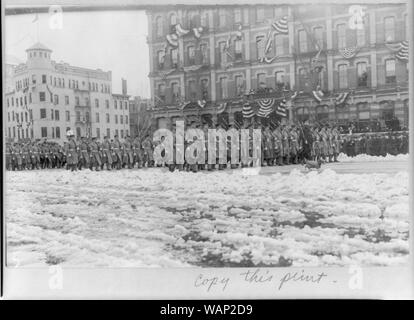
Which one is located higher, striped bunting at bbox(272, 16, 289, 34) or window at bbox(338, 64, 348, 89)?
striped bunting at bbox(272, 16, 289, 34)

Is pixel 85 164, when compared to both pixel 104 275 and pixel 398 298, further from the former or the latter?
pixel 398 298

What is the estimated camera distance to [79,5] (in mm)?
3697

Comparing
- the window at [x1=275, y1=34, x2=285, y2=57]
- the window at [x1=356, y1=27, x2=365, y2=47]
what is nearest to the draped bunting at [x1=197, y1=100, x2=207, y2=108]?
the window at [x1=275, y1=34, x2=285, y2=57]

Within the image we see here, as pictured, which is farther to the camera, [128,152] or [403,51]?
[128,152]

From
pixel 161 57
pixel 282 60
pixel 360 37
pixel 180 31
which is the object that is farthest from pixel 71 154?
pixel 360 37

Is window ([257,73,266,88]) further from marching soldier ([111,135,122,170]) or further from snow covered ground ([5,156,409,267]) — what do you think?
marching soldier ([111,135,122,170])

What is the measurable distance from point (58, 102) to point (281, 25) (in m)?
1.78

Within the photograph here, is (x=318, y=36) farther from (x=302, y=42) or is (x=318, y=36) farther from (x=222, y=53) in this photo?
(x=222, y=53)

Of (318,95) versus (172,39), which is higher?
(172,39)

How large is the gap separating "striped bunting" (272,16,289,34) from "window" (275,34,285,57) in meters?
0.04

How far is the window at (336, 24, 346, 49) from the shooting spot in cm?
368

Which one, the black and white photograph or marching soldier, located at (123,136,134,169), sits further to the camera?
A: marching soldier, located at (123,136,134,169)

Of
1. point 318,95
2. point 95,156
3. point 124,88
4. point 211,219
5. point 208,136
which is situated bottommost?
point 211,219

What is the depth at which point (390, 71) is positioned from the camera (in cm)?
370
